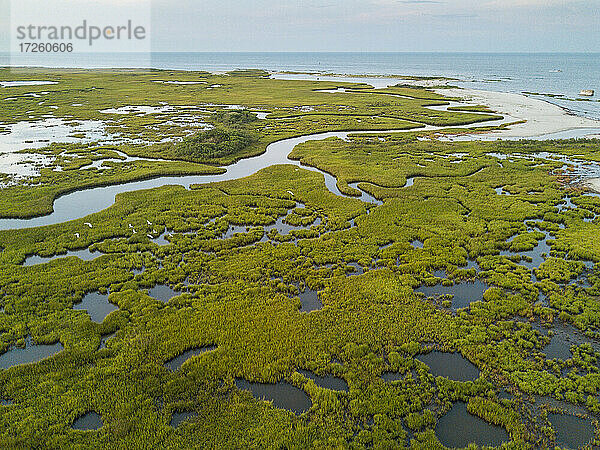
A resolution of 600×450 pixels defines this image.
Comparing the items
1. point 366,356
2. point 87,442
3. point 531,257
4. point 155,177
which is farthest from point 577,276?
point 155,177

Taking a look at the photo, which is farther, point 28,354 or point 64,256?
point 64,256

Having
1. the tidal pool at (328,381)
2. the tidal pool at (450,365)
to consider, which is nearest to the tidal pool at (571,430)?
the tidal pool at (450,365)

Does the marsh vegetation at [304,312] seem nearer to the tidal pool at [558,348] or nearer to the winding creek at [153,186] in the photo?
the tidal pool at [558,348]

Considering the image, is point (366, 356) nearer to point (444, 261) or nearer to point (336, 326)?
point (336, 326)

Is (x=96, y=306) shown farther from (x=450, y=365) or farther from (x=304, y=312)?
(x=450, y=365)

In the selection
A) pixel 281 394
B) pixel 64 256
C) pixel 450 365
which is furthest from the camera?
pixel 64 256

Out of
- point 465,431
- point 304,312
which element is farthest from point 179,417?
point 465,431
